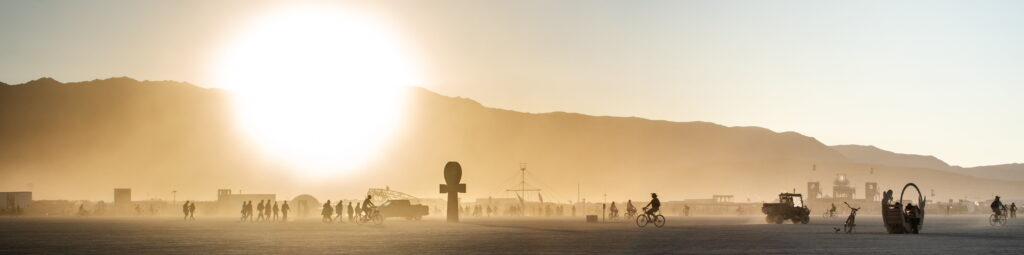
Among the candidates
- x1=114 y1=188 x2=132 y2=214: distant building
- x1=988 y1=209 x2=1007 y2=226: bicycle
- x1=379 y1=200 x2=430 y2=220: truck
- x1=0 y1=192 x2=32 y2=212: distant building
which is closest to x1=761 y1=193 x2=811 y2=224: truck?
x1=988 y1=209 x2=1007 y2=226: bicycle

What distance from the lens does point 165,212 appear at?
116688 millimetres

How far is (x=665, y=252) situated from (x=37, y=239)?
21616 mm

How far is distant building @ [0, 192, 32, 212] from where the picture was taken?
4242 inches

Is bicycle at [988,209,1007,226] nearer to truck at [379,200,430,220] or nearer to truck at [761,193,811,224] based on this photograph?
truck at [761,193,811,224]

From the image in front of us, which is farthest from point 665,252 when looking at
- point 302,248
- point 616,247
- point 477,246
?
point 302,248

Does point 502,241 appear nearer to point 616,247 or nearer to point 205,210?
point 616,247

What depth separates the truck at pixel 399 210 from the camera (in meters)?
69.2

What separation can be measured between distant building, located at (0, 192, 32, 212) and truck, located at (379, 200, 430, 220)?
5477 centimetres

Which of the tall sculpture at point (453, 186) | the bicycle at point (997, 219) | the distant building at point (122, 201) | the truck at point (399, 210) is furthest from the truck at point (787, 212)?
the distant building at point (122, 201)

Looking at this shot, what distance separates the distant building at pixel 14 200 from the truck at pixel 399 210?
5477cm

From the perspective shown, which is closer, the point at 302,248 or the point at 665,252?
the point at 665,252

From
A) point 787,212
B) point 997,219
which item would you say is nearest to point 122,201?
point 787,212

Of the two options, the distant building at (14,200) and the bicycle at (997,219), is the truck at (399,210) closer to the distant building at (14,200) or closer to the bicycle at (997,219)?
the bicycle at (997,219)

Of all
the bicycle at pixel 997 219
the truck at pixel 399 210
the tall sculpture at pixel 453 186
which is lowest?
the bicycle at pixel 997 219
